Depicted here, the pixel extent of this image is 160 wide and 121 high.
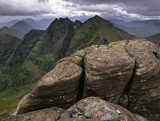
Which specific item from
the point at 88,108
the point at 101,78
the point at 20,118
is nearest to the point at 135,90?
the point at 101,78

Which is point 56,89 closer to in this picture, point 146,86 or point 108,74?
point 108,74

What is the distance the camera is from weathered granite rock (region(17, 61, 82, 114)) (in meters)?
24.6

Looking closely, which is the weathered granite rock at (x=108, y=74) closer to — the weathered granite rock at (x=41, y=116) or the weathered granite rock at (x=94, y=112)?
the weathered granite rock at (x=94, y=112)

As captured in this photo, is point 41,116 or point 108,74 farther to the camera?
point 108,74

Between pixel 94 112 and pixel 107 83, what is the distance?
7391 millimetres

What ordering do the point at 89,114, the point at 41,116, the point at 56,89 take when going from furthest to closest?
1. the point at 56,89
2. the point at 41,116
3. the point at 89,114

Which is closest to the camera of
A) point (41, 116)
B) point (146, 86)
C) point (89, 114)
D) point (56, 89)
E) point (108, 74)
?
A: point (89, 114)

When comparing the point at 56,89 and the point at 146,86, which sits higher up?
the point at 146,86

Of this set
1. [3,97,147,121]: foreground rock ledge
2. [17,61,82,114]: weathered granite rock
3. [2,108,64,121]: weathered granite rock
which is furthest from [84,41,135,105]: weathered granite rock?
[2,108,64,121]: weathered granite rock

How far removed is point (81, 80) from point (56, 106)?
7.91m

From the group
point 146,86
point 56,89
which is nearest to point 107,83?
point 146,86

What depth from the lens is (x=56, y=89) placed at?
24.9 m

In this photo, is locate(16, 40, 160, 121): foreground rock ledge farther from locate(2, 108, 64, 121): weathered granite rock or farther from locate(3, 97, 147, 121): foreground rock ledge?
locate(3, 97, 147, 121): foreground rock ledge

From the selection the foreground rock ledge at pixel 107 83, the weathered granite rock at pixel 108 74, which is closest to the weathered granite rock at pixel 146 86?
the foreground rock ledge at pixel 107 83
